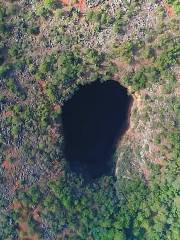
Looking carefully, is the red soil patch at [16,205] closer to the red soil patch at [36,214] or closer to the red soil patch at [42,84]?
the red soil patch at [36,214]

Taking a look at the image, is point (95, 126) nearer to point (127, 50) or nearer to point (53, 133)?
point (53, 133)

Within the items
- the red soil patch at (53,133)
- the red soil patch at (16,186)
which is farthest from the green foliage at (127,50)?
the red soil patch at (16,186)

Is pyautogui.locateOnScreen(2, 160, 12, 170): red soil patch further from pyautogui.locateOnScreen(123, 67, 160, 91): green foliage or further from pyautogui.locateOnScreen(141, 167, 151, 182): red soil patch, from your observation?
pyautogui.locateOnScreen(123, 67, 160, 91): green foliage

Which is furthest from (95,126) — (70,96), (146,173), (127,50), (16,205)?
(16,205)

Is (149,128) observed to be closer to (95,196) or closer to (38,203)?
(95,196)

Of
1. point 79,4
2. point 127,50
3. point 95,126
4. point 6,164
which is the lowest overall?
point 6,164

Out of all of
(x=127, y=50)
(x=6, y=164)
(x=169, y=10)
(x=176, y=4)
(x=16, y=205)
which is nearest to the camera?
(x=176, y=4)
